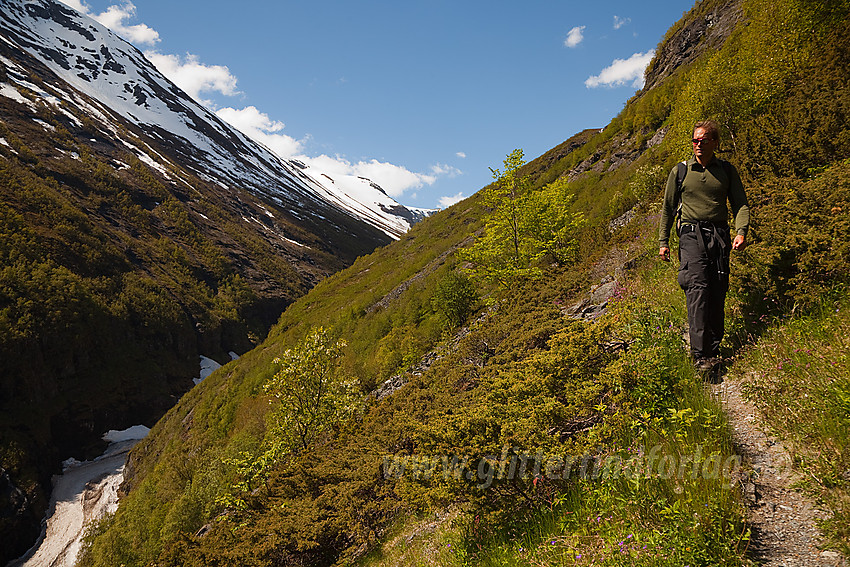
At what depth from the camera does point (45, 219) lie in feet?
266

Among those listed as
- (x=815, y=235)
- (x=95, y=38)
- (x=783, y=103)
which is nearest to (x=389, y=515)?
(x=815, y=235)

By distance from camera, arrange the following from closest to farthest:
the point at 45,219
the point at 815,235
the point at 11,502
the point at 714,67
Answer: the point at 815,235
the point at 714,67
the point at 11,502
the point at 45,219

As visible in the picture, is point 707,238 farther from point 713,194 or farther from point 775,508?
point 775,508

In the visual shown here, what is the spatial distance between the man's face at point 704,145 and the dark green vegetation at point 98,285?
4951 cm

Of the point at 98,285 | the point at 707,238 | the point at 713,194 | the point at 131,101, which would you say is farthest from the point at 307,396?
the point at 131,101

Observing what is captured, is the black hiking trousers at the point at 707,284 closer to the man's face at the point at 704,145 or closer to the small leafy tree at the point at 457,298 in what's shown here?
the man's face at the point at 704,145

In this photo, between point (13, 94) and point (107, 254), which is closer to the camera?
point (107, 254)

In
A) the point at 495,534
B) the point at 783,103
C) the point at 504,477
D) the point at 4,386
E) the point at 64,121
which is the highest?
the point at 783,103

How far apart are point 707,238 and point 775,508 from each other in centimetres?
247

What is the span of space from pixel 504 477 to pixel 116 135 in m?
168

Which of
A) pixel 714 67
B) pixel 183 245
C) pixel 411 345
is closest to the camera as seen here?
pixel 714 67

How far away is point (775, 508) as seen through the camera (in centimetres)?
229

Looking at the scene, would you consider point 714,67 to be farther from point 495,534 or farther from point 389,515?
point 389,515

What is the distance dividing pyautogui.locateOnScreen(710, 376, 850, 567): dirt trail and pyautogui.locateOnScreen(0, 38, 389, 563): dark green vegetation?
50.0 m
